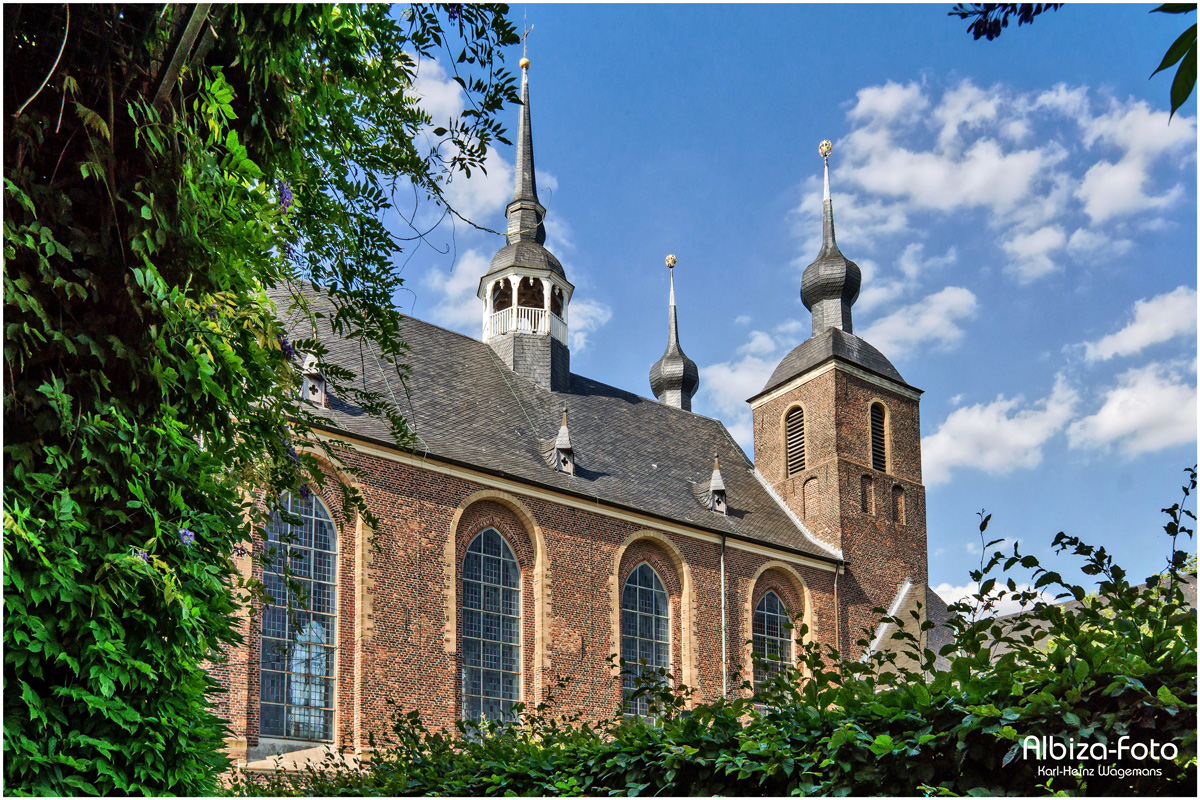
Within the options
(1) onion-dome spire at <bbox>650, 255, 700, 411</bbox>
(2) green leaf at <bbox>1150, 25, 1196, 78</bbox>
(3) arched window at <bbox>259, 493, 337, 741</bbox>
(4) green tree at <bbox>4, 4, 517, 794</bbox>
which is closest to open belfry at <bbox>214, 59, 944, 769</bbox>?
(3) arched window at <bbox>259, 493, 337, 741</bbox>

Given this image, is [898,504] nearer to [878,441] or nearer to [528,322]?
[878,441]

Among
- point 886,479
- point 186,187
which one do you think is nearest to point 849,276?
point 886,479

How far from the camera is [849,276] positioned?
3128 centimetres

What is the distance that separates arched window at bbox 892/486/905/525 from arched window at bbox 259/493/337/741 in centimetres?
1697

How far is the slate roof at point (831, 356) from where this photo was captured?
Answer: 29578mm

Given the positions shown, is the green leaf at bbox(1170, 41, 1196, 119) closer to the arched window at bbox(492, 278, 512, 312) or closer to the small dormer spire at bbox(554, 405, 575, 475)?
the small dormer spire at bbox(554, 405, 575, 475)

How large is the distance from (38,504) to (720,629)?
21756 millimetres

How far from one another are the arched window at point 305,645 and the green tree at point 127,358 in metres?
13.4

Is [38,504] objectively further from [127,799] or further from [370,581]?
[370,581]

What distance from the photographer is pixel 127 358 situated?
13.5 feet

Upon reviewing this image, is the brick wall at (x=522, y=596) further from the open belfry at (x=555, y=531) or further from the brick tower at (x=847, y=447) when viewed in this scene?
the brick tower at (x=847, y=447)

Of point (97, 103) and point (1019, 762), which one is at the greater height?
point (97, 103)

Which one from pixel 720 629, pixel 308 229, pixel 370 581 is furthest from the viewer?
pixel 720 629

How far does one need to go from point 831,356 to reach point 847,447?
2.59m
